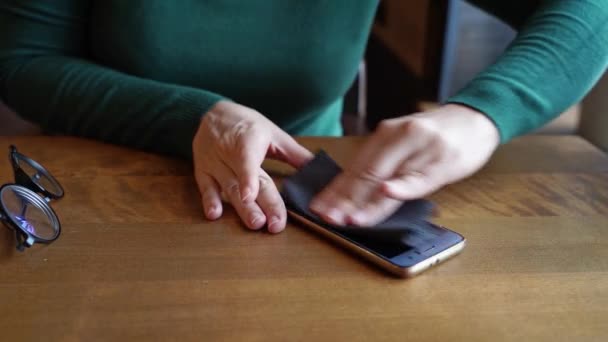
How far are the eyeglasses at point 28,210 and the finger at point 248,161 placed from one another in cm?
16

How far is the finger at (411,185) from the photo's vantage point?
0.50 m

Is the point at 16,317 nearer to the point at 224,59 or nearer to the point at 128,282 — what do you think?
the point at 128,282

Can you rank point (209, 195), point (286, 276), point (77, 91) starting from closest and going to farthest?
point (286, 276) → point (209, 195) → point (77, 91)

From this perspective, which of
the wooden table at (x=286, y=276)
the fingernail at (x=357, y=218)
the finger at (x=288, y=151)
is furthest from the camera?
the finger at (x=288, y=151)

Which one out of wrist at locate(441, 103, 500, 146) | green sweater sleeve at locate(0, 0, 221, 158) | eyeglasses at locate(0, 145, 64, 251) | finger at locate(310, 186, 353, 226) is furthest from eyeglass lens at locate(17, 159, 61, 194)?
wrist at locate(441, 103, 500, 146)

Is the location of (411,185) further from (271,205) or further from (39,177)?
(39,177)

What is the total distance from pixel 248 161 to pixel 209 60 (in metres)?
0.27

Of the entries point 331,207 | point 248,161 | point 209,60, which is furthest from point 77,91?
point 331,207

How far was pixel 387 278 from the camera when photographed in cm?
45

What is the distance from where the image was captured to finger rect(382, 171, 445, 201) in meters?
0.50

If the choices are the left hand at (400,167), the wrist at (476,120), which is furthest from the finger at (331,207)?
the wrist at (476,120)

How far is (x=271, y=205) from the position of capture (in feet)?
1.76

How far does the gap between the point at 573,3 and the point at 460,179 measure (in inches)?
9.1

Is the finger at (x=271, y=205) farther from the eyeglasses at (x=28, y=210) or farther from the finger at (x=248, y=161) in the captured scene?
the eyeglasses at (x=28, y=210)
